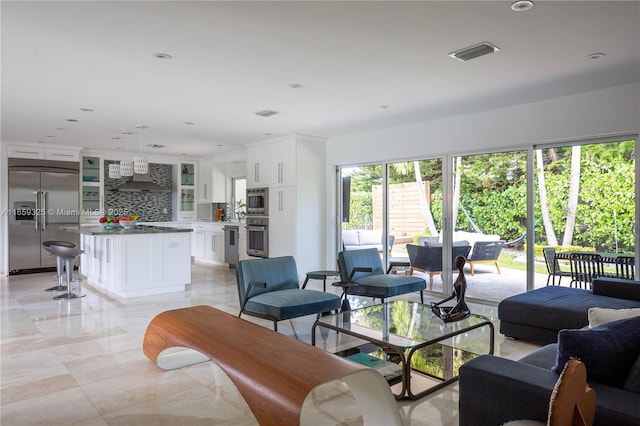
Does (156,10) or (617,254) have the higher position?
(156,10)

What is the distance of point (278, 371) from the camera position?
1.97m

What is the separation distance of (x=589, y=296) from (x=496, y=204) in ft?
5.91

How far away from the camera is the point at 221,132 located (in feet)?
22.5

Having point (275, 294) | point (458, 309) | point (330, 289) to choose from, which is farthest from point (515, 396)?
point (330, 289)

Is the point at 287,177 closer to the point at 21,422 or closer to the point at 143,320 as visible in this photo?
the point at 143,320

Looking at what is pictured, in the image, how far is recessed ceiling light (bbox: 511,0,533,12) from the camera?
99.5 inches

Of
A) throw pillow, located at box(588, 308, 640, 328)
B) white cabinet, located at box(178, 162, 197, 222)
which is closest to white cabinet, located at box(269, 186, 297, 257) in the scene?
white cabinet, located at box(178, 162, 197, 222)

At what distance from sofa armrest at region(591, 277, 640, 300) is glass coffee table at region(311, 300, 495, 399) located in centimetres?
113

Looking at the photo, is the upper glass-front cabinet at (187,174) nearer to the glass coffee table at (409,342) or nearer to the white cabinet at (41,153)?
the white cabinet at (41,153)

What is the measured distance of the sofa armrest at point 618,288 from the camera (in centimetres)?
366

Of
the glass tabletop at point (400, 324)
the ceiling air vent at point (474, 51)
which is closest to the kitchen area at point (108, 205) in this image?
the glass tabletop at point (400, 324)

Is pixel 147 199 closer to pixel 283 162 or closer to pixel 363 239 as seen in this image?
pixel 283 162

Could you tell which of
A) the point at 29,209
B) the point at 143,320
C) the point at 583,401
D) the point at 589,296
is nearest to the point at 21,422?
the point at 143,320

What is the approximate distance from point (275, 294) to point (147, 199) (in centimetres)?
721
